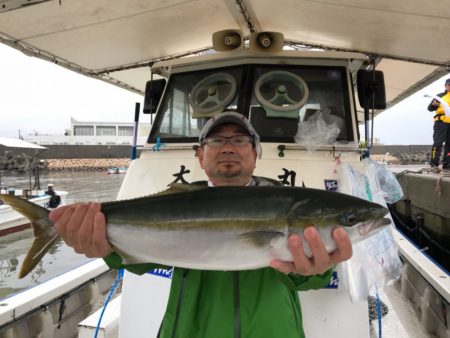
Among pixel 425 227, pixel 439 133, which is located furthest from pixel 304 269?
pixel 439 133

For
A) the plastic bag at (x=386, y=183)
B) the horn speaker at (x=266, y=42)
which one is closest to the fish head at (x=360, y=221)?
the plastic bag at (x=386, y=183)

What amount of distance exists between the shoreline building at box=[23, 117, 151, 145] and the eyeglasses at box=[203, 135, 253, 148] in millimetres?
63169

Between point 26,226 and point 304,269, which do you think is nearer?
point 304,269

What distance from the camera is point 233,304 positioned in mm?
2111

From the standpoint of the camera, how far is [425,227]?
9.86 meters

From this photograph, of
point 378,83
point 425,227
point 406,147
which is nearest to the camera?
point 378,83

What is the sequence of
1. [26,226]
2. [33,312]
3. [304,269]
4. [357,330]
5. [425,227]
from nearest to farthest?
[304,269] < [357,330] < [33,312] < [425,227] < [26,226]

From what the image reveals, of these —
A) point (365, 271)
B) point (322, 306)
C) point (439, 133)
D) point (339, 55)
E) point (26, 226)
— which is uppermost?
point (339, 55)

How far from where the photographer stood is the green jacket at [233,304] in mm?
2064

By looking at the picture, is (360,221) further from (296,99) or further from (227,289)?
(296,99)

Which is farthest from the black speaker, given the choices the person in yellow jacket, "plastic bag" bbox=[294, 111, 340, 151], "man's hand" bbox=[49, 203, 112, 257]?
the person in yellow jacket

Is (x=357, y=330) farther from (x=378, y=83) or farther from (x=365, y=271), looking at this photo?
(x=378, y=83)

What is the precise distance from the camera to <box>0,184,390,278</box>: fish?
1.88 metres

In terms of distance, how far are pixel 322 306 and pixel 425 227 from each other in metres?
7.90
